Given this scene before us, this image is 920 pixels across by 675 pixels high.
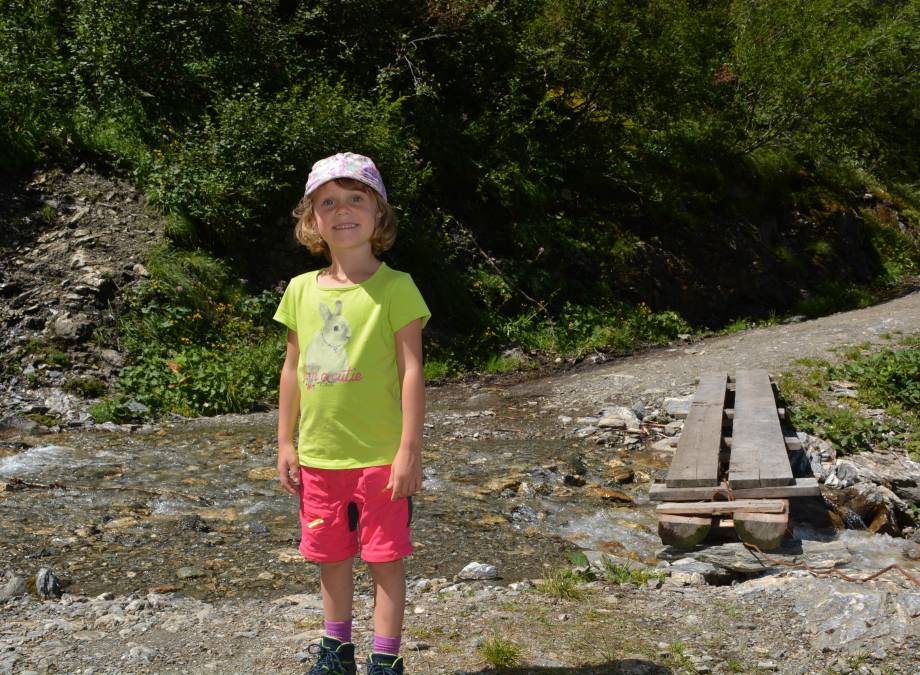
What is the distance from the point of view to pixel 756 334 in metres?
13.3

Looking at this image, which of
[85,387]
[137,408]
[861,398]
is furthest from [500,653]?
[85,387]

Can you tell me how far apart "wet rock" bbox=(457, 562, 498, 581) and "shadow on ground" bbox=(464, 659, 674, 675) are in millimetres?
1256

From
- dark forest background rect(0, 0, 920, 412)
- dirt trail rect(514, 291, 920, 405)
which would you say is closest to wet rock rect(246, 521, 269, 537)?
dark forest background rect(0, 0, 920, 412)

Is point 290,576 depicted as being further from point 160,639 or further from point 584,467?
point 584,467

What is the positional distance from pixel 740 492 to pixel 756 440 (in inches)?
44.6

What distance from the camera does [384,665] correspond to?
2914mm

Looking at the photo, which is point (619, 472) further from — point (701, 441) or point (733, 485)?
point (733, 485)

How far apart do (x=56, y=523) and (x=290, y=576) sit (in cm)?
159

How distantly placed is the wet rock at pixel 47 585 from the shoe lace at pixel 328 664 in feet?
5.58

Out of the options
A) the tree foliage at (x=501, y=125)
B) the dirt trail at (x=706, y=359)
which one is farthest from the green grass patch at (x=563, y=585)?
the tree foliage at (x=501, y=125)

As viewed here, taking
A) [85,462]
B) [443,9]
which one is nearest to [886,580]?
[85,462]

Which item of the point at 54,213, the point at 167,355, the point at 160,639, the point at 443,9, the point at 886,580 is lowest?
the point at 886,580

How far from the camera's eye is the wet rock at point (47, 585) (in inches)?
159

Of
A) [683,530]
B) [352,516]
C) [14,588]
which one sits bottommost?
[683,530]
